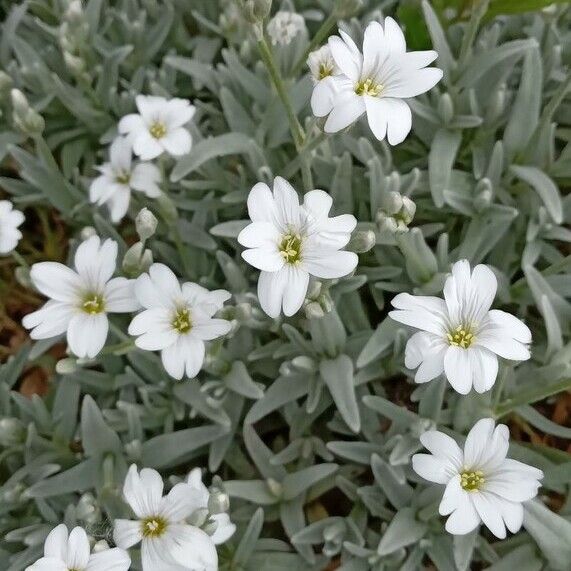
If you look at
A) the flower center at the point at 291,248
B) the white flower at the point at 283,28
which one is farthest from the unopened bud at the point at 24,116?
the flower center at the point at 291,248

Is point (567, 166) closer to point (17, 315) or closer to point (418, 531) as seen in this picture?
point (418, 531)

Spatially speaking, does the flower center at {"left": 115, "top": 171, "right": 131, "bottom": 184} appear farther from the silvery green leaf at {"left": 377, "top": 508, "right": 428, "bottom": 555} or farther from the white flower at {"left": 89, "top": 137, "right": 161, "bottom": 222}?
the silvery green leaf at {"left": 377, "top": 508, "right": 428, "bottom": 555}

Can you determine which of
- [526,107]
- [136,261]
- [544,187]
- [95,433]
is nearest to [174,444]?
[95,433]

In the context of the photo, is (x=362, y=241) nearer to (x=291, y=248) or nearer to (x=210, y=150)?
(x=291, y=248)

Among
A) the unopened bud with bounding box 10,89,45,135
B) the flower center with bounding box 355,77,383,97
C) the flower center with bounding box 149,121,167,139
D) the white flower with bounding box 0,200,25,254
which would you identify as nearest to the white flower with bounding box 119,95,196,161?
the flower center with bounding box 149,121,167,139

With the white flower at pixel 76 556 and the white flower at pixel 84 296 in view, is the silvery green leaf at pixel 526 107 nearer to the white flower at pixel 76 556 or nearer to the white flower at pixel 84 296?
the white flower at pixel 84 296
